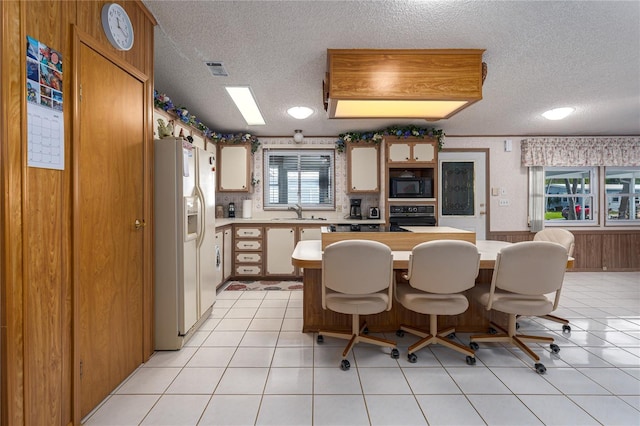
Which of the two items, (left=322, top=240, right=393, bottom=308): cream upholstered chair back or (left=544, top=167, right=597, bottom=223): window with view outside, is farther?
(left=544, top=167, right=597, bottom=223): window with view outside

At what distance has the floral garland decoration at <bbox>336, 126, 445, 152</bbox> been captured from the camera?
184 inches

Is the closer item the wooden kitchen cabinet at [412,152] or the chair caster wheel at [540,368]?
the chair caster wheel at [540,368]

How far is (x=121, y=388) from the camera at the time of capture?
6.39 feet

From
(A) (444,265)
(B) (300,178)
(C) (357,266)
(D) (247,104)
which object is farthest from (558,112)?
(D) (247,104)

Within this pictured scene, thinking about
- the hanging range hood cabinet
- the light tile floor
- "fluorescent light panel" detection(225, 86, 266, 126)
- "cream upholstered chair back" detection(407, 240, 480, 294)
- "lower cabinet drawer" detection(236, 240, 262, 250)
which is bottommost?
the light tile floor

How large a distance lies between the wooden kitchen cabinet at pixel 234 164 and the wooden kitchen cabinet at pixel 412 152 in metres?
2.32

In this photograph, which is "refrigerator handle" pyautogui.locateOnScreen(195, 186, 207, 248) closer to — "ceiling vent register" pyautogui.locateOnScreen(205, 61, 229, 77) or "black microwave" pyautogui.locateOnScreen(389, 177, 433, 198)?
"ceiling vent register" pyautogui.locateOnScreen(205, 61, 229, 77)

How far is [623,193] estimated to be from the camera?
5.36 meters

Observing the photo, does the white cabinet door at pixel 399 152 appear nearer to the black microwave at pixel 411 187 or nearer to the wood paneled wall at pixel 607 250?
the black microwave at pixel 411 187

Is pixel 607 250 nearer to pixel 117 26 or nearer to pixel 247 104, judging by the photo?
pixel 247 104

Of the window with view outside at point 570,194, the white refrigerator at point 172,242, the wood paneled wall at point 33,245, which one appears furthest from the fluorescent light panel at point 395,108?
the window with view outside at point 570,194

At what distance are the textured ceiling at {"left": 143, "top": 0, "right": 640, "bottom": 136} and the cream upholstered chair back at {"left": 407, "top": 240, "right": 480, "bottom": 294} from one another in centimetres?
155

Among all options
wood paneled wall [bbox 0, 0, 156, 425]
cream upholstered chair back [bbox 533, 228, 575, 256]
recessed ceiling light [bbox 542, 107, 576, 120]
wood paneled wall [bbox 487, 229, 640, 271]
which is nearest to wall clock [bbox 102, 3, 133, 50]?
wood paneled wall [bbox 0, 0, 156, 425]

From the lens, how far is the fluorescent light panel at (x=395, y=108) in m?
2.64
